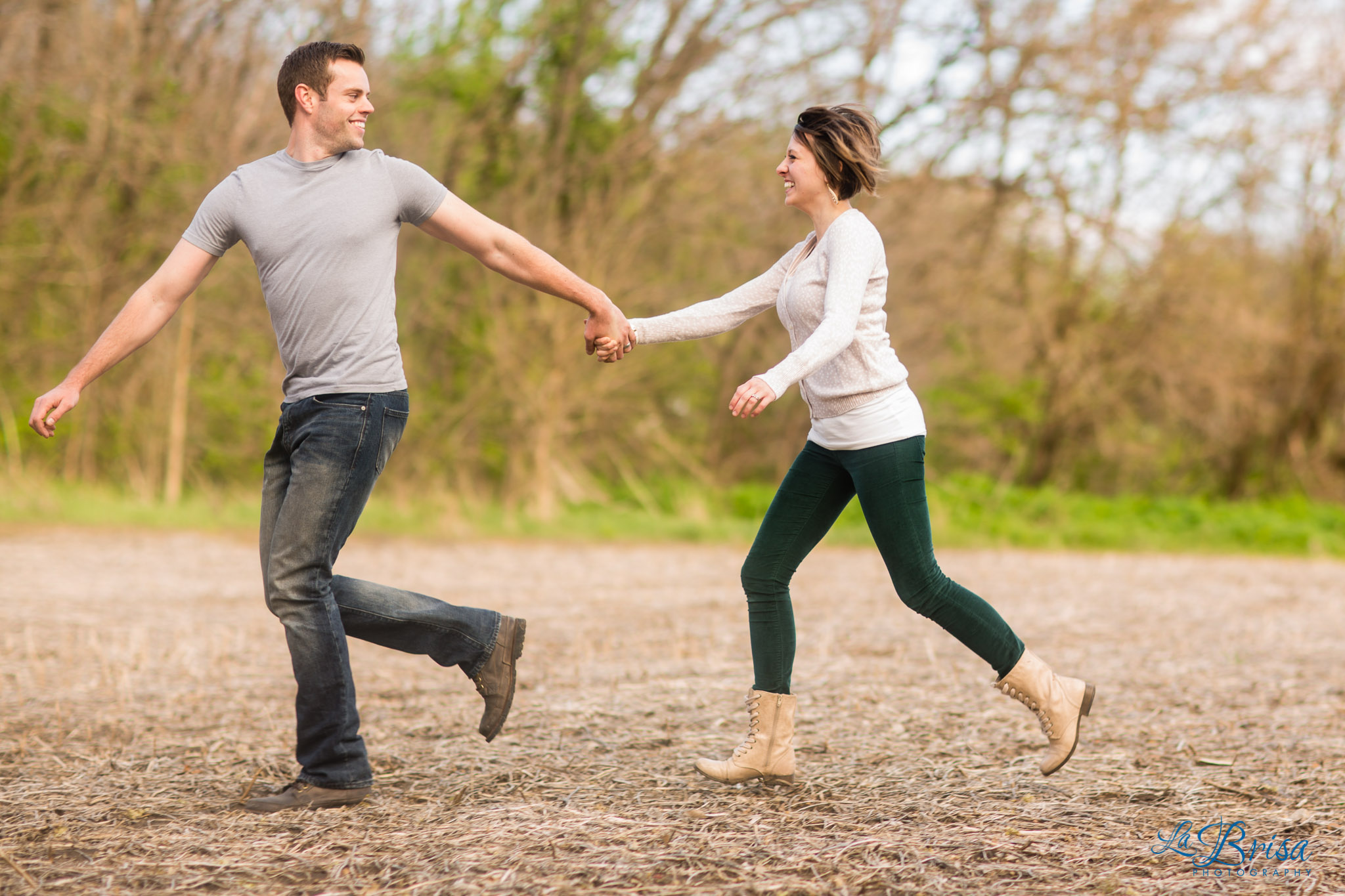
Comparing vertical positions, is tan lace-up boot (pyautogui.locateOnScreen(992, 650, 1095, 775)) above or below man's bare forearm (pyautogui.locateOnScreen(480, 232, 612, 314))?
below

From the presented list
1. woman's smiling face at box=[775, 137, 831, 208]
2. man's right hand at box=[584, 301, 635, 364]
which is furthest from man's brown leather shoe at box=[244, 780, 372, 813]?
woman's smiling face at box=[775, 137, 831, 208]

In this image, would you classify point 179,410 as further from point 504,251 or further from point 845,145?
point 845,145

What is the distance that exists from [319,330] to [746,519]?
10449mm

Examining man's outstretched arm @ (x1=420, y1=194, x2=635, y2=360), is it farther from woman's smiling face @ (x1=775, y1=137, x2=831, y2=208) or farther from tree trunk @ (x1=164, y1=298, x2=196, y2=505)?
tree trunk @ (x1=164, y1=298, x2=196, y2=505)

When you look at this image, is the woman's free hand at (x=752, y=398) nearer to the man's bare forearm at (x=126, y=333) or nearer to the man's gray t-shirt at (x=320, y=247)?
the man's gray t-shirt at (x=320, y=247)

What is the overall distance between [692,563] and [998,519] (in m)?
4.12

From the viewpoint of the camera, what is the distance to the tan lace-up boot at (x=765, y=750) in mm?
3414

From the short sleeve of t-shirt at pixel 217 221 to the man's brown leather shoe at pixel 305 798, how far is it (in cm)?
142

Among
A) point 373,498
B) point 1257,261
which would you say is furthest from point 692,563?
point 1257,261

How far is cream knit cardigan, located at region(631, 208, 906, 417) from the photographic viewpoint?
3.11 metres

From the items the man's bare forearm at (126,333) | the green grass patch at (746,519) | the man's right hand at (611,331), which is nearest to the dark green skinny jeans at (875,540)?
the man's right hand at (611,331)

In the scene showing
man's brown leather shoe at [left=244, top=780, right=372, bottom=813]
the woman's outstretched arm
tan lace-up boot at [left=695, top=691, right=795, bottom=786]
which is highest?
the woman's outstretched arm

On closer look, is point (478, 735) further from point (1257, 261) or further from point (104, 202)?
point (1257, 261)

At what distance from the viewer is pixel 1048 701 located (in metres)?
3.43
